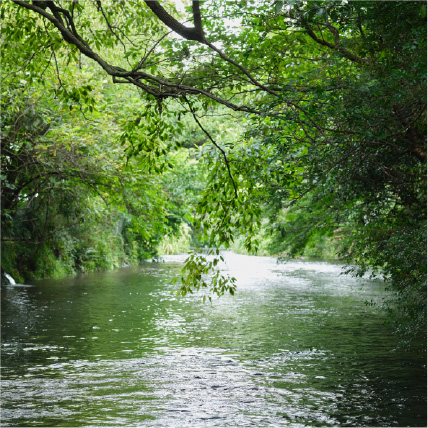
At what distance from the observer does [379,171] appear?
30.4ft

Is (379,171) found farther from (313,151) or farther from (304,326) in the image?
(304,326)

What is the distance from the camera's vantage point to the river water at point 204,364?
7.30 metres

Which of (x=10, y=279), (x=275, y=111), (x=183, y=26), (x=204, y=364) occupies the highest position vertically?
(x=183, y=26)

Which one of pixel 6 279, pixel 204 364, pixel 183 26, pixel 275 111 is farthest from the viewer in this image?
pixel 6 279

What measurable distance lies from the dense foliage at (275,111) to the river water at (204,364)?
1.35 m

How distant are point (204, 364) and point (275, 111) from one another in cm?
452

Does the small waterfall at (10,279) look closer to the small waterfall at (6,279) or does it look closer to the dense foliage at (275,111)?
the small waterfall at (6,279)

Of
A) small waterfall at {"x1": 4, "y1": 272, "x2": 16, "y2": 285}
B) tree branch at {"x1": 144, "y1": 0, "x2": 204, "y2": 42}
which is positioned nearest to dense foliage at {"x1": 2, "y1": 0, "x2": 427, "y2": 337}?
tree branch at {"x1": 144, "y1": 0, "x2": 204, "y2": 42}

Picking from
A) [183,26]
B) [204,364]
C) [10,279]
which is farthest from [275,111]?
[10,279]

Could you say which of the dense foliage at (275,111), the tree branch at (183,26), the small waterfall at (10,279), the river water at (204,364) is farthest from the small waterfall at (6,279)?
the tree branch at (183,26)

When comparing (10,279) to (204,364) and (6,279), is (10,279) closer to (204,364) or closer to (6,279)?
(6,279)

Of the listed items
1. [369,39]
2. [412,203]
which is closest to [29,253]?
[412,203]

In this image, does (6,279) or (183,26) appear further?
(6,279)

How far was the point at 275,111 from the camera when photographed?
25.3 ft
